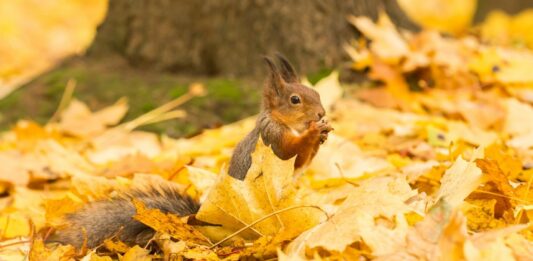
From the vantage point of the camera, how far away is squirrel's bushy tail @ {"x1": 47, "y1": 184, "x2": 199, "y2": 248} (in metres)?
1.83

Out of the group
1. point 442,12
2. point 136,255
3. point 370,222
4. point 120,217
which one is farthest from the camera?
point 442,12

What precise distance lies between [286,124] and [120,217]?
0.60 meters

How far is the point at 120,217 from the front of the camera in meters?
1.86

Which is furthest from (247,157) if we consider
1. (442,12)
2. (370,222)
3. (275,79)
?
→ (442,12)

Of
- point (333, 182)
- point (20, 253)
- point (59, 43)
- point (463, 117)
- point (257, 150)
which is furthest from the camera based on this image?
point (59, 43)

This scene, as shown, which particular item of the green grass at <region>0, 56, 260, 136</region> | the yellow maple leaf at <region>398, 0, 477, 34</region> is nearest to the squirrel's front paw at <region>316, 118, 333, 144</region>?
the green grass at <region>0, 56, 260, 136</region>

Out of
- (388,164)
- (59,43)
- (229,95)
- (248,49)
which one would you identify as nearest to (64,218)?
(388,164)

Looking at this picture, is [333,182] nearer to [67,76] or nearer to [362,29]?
[362,29]

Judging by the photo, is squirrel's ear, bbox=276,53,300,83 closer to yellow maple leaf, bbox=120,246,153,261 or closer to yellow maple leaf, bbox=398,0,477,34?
yellow maple leaf, bbox=120,246,153,261

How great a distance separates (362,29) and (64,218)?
2.14 metres

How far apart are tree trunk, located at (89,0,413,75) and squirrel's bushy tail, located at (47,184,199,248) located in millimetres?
1898

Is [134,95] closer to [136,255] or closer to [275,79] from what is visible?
[275,79]

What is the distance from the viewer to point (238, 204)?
1.69m

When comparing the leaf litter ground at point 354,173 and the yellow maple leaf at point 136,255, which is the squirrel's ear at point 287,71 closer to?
the leaf litter ground at point 354,173
